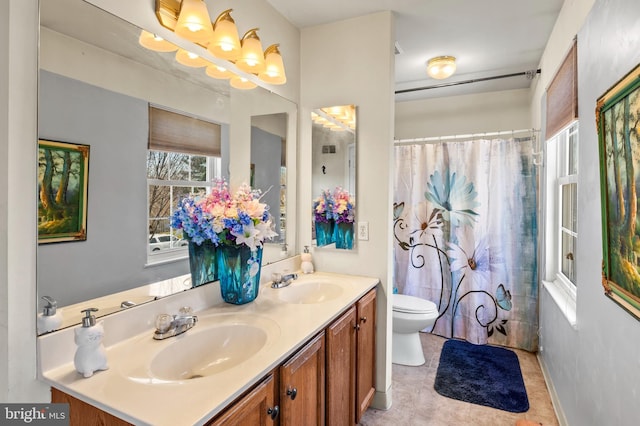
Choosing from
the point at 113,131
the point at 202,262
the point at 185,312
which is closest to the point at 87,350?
the point at 185,312

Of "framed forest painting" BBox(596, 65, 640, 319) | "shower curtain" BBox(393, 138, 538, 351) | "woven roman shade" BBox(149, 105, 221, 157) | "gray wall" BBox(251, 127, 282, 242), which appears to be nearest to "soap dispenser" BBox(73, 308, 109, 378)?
"woven roman shade" BBox(149, 105, 221, 157)

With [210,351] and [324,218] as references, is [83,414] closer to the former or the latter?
[210,351]

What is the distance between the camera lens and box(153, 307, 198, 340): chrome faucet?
4.18ft

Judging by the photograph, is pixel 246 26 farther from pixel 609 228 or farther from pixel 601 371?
pixel 601 371

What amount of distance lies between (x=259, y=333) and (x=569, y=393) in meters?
1.71

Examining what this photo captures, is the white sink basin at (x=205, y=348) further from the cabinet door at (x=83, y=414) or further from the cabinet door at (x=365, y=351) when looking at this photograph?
the cabinet door at (x=365, y=351)

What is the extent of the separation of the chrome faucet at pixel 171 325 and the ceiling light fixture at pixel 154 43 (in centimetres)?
106

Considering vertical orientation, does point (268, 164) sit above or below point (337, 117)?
below

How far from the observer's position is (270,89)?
213 centimetres

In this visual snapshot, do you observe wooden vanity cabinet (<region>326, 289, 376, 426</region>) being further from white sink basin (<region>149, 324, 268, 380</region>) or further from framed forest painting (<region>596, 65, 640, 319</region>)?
framed forest painting (<region>596, 65, 640, 319</region>)

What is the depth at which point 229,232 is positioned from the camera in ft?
5.05

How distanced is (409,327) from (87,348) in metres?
2.24

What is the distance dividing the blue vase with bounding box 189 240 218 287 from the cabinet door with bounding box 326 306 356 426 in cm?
61

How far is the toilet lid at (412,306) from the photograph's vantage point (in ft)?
8.92
